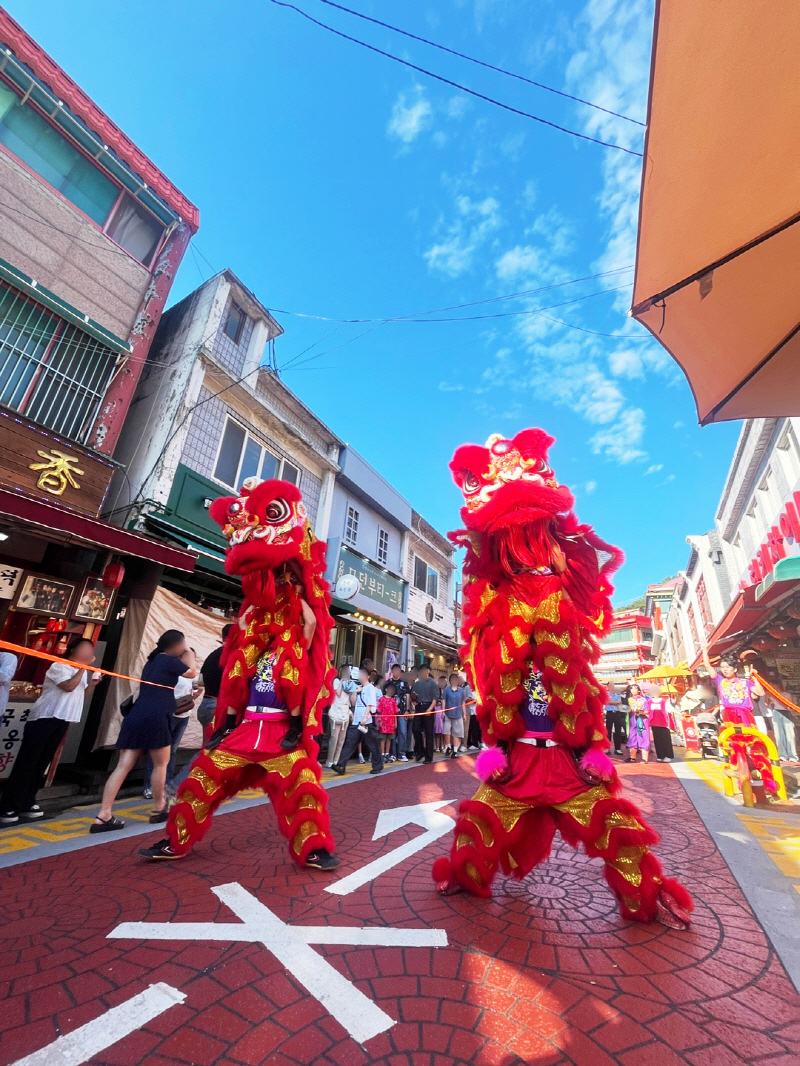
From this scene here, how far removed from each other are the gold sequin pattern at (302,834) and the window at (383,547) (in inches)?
483

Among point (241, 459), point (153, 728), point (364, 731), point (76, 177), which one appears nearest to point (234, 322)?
point (241, 459)

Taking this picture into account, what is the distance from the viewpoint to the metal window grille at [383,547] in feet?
50.4

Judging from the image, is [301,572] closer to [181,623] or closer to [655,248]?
[655,248]

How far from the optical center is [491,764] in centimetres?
247

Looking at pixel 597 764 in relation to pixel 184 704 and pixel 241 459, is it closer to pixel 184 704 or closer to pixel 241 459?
pixel 184 704

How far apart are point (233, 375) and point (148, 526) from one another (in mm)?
3701

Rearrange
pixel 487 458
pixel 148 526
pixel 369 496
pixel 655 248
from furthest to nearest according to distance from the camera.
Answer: pixel 369 496, pixel 148 526, pixel 487 458, pixel 655 248

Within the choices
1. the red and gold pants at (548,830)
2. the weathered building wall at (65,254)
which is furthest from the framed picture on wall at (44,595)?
the red and gold pants at (548,830)

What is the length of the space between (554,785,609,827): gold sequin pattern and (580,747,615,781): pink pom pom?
62mm

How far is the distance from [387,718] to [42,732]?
5.40 meters

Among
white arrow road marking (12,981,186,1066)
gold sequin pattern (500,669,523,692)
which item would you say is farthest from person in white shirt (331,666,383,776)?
white arrow road marking (12,981,186,1066)

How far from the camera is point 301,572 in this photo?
3488mm

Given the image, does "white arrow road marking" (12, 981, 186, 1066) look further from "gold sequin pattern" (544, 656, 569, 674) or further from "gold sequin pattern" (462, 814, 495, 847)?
"gold sequin pattern" (544, 656, 569, 674)

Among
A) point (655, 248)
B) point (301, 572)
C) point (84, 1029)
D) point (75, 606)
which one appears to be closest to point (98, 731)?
point (75, 606)
